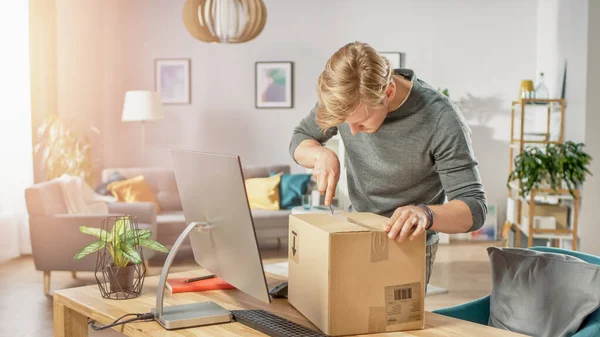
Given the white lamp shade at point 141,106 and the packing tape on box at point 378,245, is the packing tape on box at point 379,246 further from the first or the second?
the white lamp shade at point 141,106

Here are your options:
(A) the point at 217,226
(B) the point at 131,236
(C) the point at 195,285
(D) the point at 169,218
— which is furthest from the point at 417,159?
(D) the point at 169,218

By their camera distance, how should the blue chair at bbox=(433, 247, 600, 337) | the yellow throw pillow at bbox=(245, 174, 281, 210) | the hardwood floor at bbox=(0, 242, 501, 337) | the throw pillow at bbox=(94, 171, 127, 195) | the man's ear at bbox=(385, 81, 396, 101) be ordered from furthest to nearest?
the yellow throw pillow at bbox=(245, 174, 281, 210)
the throw pillow at bbox=(94, 171, 127, 195)
the hardwood floor at bbox=(0, 242, 501, 337)
the blue chair at bbox=(433, 247, 600, 337)
the man's ear at bbox=(385, 81, 396, 101)

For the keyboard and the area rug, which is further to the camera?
the area rug

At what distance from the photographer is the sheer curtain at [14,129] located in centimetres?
589

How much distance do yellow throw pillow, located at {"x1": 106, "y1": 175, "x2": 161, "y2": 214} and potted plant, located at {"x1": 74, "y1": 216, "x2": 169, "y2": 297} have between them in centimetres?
408

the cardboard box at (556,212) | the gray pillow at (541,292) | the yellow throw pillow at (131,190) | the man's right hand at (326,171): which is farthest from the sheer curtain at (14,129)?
the gray pillow at (541,292)

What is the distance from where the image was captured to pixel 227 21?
565 centimetres

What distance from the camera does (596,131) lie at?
5109mm

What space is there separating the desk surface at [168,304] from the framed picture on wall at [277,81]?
528 cm

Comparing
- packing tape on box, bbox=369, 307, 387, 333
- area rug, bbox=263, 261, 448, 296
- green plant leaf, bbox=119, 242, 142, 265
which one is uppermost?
green plant leaf, bbox=119, 242, 142, 265

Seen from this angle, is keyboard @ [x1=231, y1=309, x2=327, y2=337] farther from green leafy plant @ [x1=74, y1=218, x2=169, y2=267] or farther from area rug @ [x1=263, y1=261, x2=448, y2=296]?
area rug @ [x1=263, y1=261, x2=448, y2=296]

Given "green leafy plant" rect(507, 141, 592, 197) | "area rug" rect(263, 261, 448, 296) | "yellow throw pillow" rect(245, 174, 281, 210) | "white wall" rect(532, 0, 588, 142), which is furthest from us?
"yellow throw pillow" rect(245, 174, 281, 210)

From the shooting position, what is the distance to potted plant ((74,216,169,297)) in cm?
191

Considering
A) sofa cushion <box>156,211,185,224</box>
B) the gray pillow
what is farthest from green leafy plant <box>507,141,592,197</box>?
the gray pillow
